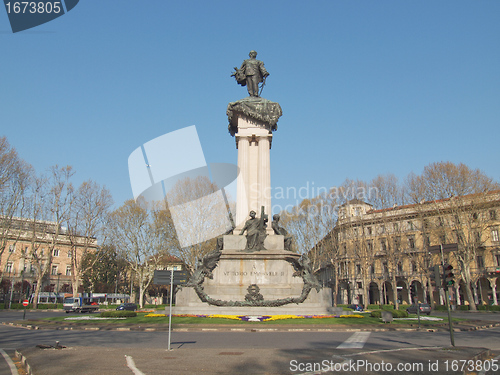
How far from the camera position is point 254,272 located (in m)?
22.5

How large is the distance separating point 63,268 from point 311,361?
83.6 meters

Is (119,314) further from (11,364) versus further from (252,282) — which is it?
(11,364)

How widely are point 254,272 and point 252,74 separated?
14408 millimetres

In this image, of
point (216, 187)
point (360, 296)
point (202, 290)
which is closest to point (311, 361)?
point (202, 290)

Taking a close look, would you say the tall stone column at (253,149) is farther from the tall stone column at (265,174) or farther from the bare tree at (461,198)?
the bare tree at (461,198)

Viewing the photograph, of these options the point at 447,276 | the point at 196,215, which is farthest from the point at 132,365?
the point at 196,215

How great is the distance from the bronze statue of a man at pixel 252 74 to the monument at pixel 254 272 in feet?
17.5

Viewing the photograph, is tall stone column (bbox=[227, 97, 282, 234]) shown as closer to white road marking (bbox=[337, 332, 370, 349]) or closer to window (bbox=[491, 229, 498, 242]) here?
white road marking (bbox=[337, 332, 370, 349])

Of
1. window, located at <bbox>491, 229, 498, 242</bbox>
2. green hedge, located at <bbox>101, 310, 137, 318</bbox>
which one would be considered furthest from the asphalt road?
Result: window, located at <bbox>491, 229, 498, 242</bbox>

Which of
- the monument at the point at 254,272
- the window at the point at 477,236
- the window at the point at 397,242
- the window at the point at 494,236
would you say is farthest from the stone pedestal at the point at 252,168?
the window at the point at 494,236

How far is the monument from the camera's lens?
21.2 meters

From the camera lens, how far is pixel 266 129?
27.0 m

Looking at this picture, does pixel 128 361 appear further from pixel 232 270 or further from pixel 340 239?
pixel 340 239

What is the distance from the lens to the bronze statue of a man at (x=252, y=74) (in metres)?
28.7
